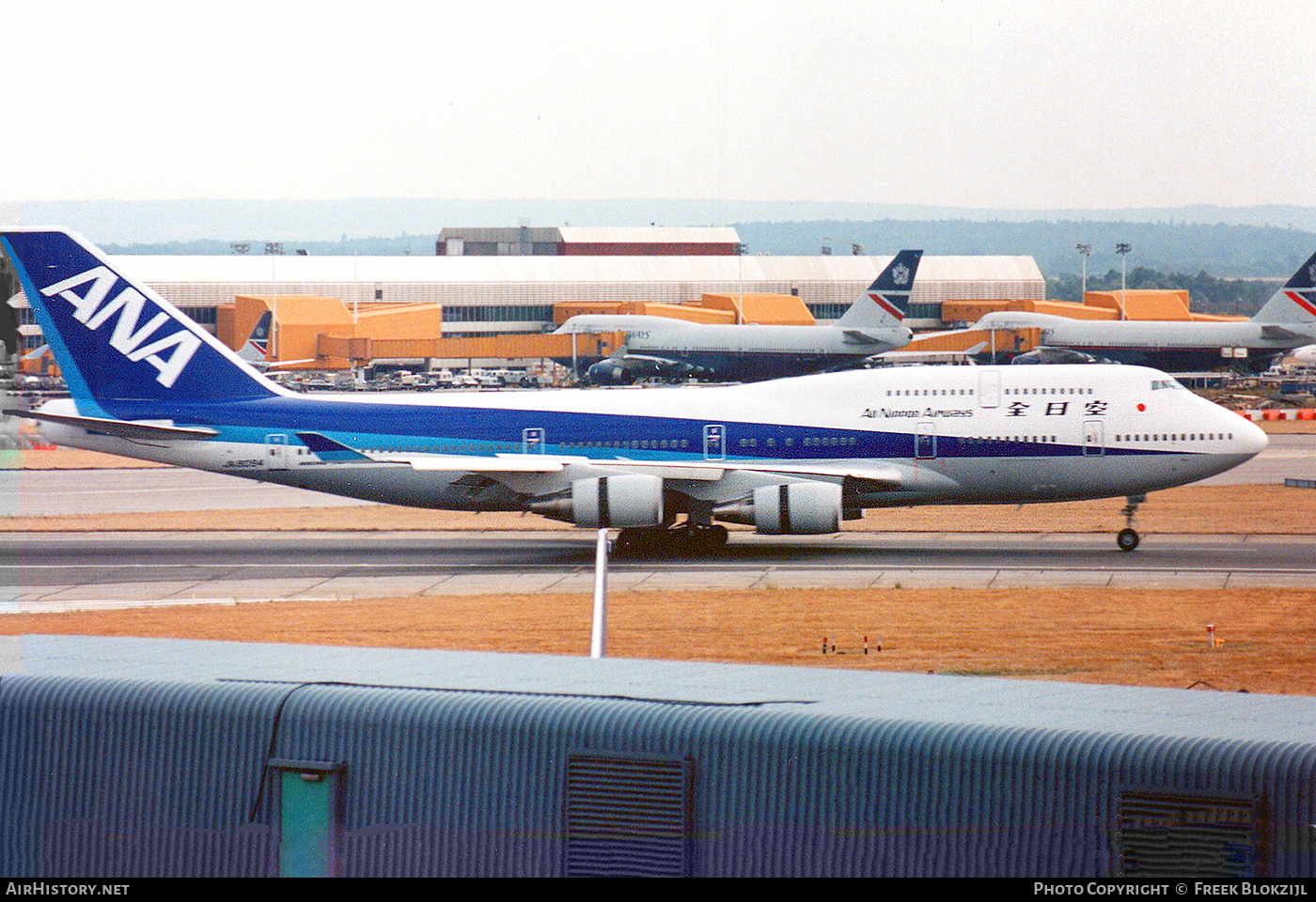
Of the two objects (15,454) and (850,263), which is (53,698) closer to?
(15,454)

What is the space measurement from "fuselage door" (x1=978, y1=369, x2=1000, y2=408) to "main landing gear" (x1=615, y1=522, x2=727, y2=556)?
9001mm

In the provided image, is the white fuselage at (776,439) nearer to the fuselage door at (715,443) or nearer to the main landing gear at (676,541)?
the fuselage door at (715,443)

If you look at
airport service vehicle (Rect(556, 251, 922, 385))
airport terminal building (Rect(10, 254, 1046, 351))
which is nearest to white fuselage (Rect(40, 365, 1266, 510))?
airport service vehicle (Rect(556, 251, 922, 385))

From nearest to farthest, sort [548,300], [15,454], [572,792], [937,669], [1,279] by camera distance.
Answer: [572,792] → [937,669] → [1,279] → [15,454] → [548,300]

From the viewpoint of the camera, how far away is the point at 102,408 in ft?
155

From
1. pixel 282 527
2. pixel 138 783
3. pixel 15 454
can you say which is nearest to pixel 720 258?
pixel 15 454

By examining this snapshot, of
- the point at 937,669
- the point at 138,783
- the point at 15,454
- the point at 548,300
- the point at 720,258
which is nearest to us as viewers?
the point at 138,783

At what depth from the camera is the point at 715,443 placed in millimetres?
46344

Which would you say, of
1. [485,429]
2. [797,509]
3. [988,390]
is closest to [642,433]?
[485,429]

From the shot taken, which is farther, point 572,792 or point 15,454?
point 15,454

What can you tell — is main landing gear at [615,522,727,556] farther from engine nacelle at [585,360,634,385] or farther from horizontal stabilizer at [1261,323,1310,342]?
horizontal stabilizer at [1261,323,1310,342]

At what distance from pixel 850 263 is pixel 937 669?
155m

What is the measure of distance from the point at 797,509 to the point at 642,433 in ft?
18.9
